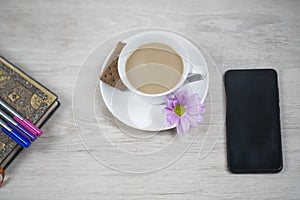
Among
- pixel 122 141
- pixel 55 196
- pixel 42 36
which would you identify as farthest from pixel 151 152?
pixel 42 36

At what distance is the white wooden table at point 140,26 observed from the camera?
33.0 inches

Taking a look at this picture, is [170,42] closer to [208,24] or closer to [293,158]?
[208,24]

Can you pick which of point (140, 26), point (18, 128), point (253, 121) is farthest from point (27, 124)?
point (253, 121)

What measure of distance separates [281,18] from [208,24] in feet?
0.45

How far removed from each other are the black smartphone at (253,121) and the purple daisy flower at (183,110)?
7 centimetres

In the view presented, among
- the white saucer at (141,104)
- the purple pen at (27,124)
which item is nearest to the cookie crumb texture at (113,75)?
the white saucer at (141,104)

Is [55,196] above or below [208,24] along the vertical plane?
below

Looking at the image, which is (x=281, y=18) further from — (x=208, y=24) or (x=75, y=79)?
(x=75, y=79)

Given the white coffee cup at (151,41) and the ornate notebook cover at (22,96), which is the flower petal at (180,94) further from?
the ornate notebook cover at (22,96)

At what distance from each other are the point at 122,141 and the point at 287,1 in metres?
0.40

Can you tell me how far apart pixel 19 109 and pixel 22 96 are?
0.02m

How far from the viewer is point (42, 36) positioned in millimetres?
909

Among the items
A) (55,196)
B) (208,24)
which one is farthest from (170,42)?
(55,196)

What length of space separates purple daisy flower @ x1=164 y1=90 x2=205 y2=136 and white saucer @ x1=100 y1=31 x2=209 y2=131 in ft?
0.04
